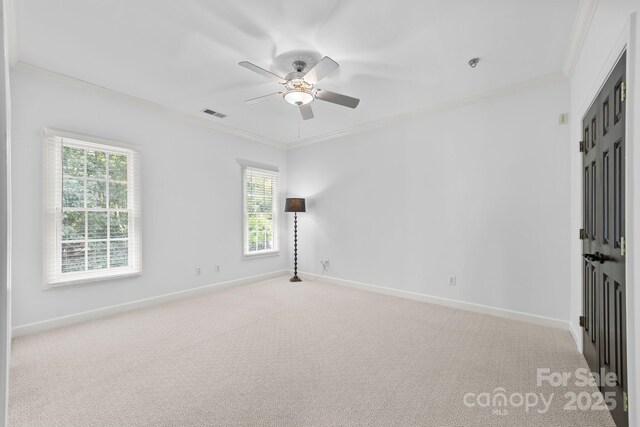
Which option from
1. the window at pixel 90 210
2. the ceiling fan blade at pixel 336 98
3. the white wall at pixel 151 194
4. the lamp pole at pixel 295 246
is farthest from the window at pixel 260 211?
the ceiling fan blade at pixel 336 98

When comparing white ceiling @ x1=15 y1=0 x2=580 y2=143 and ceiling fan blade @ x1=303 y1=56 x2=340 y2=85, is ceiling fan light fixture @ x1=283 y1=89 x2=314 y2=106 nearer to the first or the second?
ceiling fan blade @ x1=303 y1=56 x2=340 y2=85

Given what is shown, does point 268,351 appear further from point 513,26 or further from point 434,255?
point 513,26

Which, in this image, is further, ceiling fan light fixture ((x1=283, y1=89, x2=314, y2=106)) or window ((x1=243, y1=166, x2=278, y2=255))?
A: window ((x1=243, y1=166, x2=278, y2=255))

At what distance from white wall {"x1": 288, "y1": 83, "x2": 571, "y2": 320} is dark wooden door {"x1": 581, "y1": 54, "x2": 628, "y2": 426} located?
80cm

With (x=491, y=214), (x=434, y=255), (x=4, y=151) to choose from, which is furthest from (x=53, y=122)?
(x=491, y=214)

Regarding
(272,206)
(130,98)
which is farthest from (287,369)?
(272,206)

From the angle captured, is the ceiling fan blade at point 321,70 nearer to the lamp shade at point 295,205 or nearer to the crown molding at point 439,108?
the crown molding at point 439,108

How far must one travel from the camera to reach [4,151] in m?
0.79

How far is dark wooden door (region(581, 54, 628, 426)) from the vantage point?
65.6 inches

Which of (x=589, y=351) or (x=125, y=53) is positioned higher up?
(x=125, y=53)

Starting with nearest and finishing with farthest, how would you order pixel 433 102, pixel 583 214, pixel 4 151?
pixel 4 151 → pixel 583 214 → pixel 433 102

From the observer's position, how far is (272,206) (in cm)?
586

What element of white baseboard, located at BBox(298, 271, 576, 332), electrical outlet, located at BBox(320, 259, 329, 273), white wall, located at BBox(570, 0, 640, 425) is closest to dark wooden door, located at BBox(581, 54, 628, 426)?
white wall, located at BBox(570, 0, 640, 425)

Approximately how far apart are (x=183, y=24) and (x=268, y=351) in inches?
113
